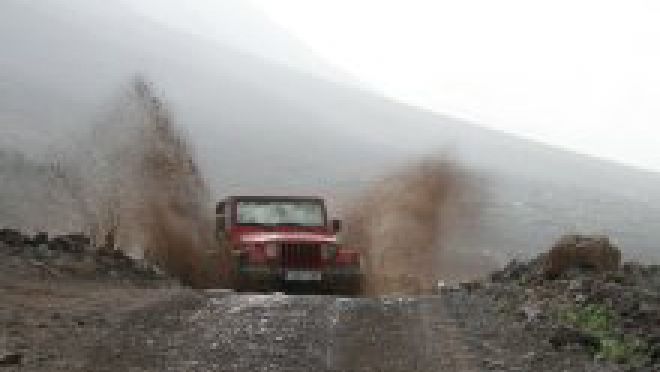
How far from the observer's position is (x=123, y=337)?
36.7ft

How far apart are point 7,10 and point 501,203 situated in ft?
323

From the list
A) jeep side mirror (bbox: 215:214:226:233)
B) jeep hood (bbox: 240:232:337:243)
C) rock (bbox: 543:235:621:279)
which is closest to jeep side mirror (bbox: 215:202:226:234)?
jeep side mirror (bbox: 215:214:226:233)

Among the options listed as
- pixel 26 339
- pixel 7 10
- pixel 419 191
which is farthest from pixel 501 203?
pixel 7 10

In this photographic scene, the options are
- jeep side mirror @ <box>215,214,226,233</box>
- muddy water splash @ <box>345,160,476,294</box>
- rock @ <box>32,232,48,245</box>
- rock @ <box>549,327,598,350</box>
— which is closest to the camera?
rock @ <box>549,327,598,350</box>

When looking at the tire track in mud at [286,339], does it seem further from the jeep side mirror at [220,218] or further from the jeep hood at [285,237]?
the jeep side mirror at [220,218]

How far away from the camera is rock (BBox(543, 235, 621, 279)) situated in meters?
17.2

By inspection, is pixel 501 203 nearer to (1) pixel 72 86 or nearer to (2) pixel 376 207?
(1) pixel 72 86

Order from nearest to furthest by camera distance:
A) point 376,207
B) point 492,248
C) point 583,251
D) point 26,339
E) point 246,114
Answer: point 26,339 < point 583,251 < point 376,207 < point 492,248 < point 246,114

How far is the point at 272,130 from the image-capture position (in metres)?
117

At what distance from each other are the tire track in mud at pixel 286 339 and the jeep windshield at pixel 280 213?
623 centimetres

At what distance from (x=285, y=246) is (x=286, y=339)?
7.59 meters

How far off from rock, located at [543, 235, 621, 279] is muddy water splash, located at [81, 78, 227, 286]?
5.50m

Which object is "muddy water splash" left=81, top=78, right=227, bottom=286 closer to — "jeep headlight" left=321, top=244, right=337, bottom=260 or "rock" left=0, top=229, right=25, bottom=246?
"jeep headlight" left=321, top=244, right=337, bottom=260

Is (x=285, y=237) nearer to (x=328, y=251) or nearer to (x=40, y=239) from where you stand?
(x=328, y=251)
